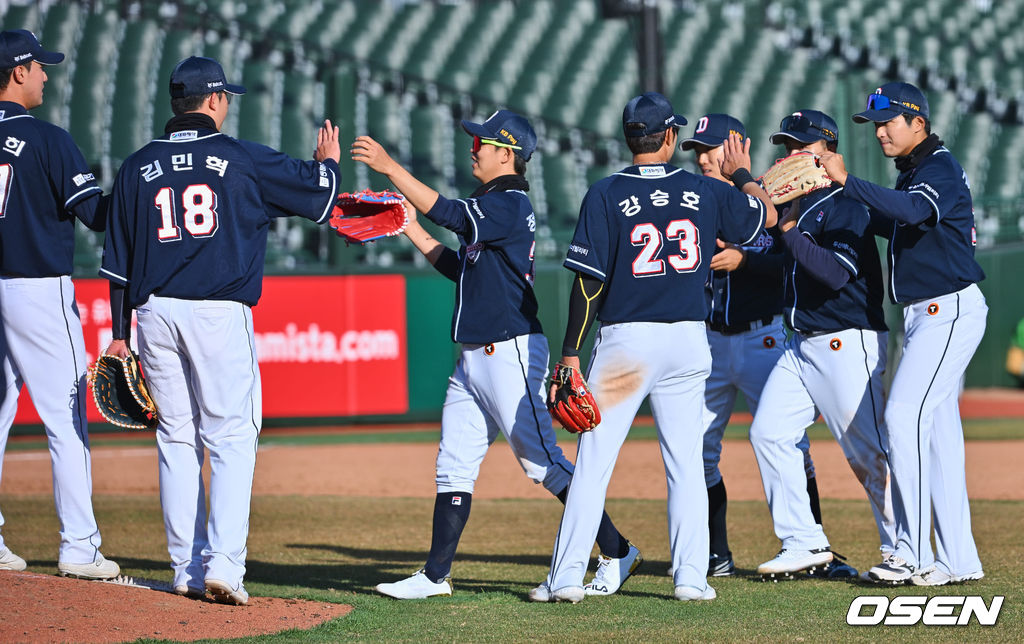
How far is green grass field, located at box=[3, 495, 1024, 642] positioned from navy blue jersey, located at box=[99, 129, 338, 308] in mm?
1339

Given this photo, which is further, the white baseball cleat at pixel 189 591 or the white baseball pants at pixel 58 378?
the white baseball pants at pixel 58 378

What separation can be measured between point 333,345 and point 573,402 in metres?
8.34

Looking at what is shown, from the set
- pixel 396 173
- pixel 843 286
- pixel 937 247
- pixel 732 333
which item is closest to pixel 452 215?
pixel 396 173

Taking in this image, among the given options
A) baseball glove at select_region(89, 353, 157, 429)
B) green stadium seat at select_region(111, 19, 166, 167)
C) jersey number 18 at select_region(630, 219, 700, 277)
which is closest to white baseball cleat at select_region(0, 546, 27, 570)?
baseball glove at select_region(89, 353, 157, 429)

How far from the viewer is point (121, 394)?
4777 millimetres

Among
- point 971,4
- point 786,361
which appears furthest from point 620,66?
point 786,361

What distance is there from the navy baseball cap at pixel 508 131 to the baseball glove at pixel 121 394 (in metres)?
1.64

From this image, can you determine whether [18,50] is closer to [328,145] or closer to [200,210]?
[200,210]

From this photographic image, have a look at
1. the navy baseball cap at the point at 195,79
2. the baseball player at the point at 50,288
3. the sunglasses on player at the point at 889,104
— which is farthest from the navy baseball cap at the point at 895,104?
the baseball player at the point at 50,288

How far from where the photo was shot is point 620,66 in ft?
65.3

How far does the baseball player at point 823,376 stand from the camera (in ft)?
16.9

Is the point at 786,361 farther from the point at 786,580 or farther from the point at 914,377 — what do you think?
the point at 786,580

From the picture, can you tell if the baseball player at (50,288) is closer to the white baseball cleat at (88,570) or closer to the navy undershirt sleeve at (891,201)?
the white baseball cleat at (88,570)

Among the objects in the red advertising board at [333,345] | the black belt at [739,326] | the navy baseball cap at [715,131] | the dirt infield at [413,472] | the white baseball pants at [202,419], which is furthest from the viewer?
the red advertising board at [333,345]
